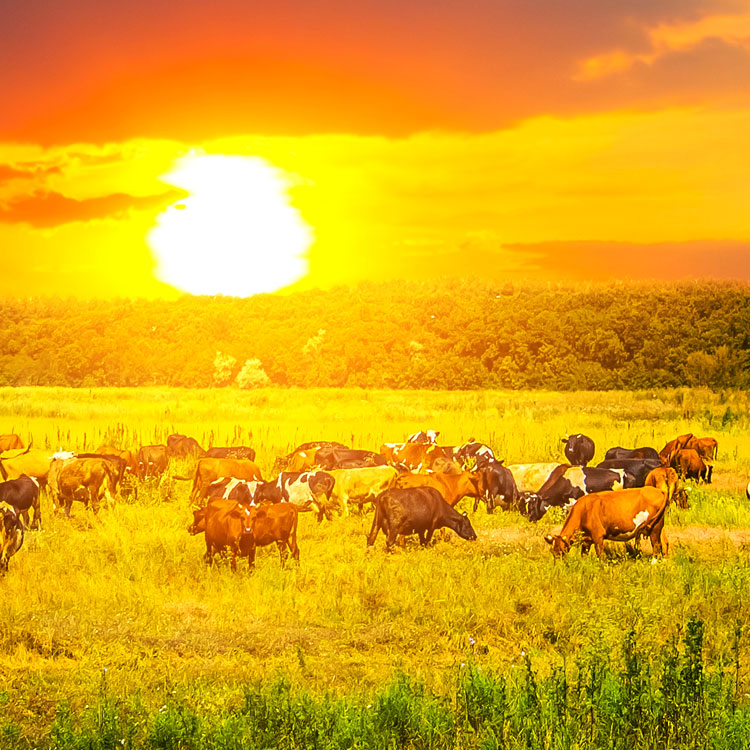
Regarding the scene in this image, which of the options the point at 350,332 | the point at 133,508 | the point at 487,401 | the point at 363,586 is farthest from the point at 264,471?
the point at 350,332

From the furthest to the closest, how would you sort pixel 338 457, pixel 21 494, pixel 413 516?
pixel 338 457 → pixel 21 494 → pixel 413 516

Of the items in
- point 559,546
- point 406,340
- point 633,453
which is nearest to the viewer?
point 559,546

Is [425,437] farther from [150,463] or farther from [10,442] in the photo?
[10,442]

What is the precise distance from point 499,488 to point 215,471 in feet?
19.7

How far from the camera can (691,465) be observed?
21.9m

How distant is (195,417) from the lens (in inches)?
1443

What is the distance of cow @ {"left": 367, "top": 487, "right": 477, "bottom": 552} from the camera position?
14.2 m

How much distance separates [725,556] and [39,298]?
115099 millimetres

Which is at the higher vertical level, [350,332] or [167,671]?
[350,332]

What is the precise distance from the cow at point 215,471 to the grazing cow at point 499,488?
506 centimetres

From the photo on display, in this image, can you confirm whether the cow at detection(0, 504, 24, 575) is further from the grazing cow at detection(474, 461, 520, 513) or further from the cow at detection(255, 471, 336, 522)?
the grazing cow at detection(474, 461, 520, 513)

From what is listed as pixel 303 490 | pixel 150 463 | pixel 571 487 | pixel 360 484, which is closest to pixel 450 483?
pixel 360 484

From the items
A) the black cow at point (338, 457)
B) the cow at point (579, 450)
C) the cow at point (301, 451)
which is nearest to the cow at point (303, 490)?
the black cow at point (338, 457)

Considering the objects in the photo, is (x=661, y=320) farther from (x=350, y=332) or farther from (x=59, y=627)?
(x=59, y=627)
